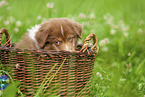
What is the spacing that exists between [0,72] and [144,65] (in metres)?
2.80

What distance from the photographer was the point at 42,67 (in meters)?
2.51

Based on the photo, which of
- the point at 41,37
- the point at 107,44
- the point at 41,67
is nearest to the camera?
the point at 41,67

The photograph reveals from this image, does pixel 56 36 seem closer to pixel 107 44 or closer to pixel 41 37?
pixel 41 37

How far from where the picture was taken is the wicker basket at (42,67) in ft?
8.14

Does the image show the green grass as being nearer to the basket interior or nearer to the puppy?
the basket interior

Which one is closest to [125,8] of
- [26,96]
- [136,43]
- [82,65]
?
[136,43]

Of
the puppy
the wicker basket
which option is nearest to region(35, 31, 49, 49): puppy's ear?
the puppy

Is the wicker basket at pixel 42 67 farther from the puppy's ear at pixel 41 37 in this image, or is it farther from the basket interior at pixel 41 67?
the puppy's ear at pixel 41 37

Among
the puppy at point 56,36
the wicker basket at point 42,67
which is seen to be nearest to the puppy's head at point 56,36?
the puppy at point 56,36

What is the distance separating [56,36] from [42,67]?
39.8 inches

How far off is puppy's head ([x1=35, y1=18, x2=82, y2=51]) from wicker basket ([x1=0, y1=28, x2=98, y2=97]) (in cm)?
76

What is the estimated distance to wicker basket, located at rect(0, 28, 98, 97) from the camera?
248 cm

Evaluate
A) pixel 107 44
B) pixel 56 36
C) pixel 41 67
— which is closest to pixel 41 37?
pixel 56 36

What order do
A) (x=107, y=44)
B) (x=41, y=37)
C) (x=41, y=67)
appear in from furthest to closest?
(x=107, y=44)
(x=41, y=37)
(x=41, y=67)
